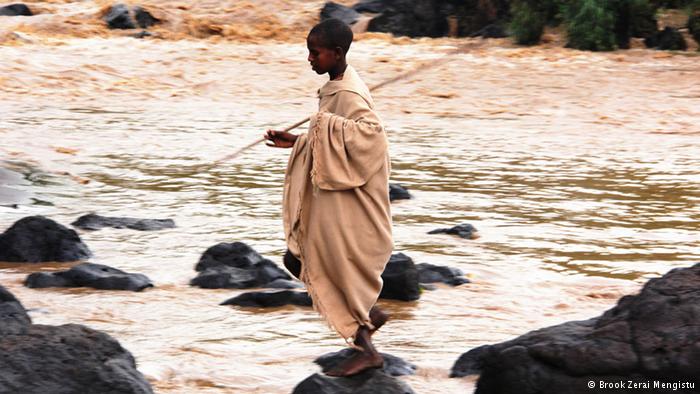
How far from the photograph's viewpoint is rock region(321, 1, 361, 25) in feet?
85.4

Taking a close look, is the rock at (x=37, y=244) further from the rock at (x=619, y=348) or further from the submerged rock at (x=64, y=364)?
the rock at (x=619, y=348)

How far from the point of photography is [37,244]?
8531 mm

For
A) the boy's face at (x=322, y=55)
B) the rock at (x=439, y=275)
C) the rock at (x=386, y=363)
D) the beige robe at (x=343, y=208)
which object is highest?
the boy's face at (x=322, y=55)

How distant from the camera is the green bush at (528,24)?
74.5ft

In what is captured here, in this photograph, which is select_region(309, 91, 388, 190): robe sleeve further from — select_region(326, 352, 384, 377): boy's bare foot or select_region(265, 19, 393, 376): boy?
select_region(326, 352, 384, 377): boy's bare foot

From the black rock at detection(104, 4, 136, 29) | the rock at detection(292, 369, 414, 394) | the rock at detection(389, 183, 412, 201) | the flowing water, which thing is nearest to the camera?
the rock at detection(292, 369, 414, 394)

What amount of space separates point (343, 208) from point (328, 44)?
0.65 meters

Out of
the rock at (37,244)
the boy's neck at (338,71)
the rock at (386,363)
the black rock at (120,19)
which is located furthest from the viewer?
the black rock at (120,19)

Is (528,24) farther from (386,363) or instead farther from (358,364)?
(358,364)

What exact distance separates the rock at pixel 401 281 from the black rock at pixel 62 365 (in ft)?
8.89

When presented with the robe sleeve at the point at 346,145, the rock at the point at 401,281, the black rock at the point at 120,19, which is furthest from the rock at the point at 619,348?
the black rock at the point at 120,19

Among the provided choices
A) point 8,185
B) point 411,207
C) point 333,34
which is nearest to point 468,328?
point 333,34

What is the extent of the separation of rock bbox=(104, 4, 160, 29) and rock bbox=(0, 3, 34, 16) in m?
2.19

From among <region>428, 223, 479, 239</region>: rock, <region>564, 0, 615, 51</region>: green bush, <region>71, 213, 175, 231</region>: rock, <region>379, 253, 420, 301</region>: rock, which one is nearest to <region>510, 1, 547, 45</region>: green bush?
<region>564, 0, 615, 51</region>: green bush
